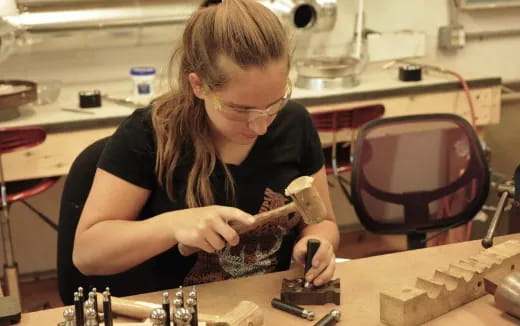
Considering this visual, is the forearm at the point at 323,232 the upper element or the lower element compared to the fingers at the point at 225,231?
lower

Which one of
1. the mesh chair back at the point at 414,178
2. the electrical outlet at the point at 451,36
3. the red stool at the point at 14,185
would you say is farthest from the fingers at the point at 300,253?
the electrical outlet at the point at 451,36

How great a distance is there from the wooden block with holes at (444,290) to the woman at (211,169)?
17cm

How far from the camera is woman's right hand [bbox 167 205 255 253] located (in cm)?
128

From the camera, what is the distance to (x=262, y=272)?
1.58 m

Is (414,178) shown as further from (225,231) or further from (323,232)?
(225,231)

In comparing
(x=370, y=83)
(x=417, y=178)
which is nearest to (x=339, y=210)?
(x=370, y=83)

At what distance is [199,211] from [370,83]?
192cm

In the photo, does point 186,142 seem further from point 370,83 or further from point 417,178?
point 370,83

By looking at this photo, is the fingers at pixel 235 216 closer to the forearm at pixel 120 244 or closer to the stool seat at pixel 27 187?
the forearm at pixel 120 244

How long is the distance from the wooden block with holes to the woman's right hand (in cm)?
28

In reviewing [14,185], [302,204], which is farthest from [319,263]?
[14,185]

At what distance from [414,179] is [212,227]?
1.02m

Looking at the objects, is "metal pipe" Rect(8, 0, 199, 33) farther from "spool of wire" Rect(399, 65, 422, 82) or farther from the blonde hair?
the blonde hair

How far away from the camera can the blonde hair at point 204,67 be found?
4.59ft
